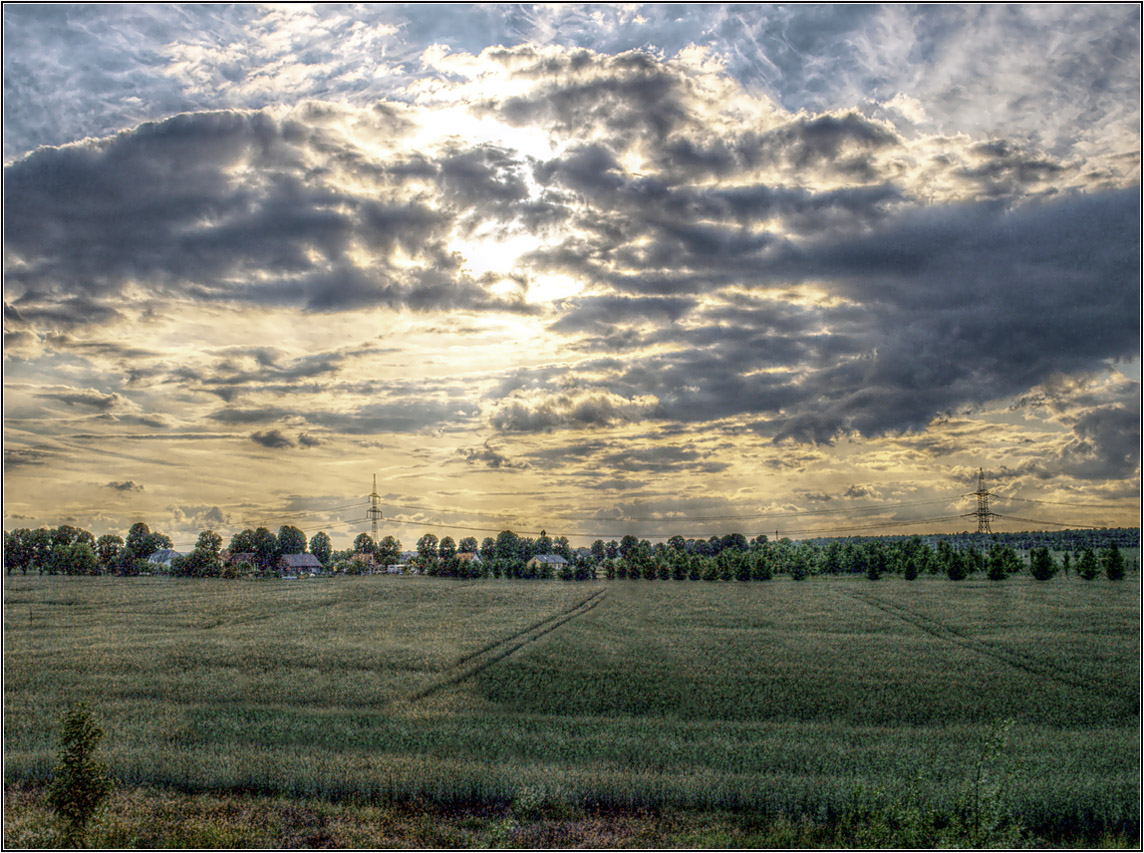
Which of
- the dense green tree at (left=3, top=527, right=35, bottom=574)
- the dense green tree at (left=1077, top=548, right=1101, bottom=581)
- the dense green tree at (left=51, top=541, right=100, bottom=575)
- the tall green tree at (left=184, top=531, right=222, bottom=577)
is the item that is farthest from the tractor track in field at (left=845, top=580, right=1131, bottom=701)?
the dense green tree at (left=3, top=527, right=35, bottom=574)

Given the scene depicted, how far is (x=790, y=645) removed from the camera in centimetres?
4316

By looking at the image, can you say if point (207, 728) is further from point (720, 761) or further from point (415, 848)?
point (720, 761)

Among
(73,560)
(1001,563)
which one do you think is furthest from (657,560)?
(73,560)

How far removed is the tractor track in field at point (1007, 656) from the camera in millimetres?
32406

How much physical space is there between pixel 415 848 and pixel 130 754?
41.3ft

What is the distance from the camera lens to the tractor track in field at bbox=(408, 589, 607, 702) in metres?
34.6

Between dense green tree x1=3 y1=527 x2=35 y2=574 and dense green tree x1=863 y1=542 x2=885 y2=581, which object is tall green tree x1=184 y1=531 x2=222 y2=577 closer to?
Answer: dense green tree x1=3 y1=527 x2=35 y2=574

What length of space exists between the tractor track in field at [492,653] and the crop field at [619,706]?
0.26m

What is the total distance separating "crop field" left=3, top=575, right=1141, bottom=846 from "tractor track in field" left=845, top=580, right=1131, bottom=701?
0.74 ft

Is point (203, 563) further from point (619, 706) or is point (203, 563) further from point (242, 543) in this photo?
point (619, 706)

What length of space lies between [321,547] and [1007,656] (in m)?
180

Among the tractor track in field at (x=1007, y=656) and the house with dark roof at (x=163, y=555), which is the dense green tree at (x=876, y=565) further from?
the house with dark roof at (x=163, y=555)

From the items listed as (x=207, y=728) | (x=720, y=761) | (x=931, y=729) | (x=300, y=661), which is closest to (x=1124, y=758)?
(x=931, y=729)

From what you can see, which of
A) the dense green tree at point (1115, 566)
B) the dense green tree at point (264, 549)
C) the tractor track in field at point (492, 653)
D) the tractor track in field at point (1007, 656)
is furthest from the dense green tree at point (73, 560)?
the dense green tree at point (1115, 566)
